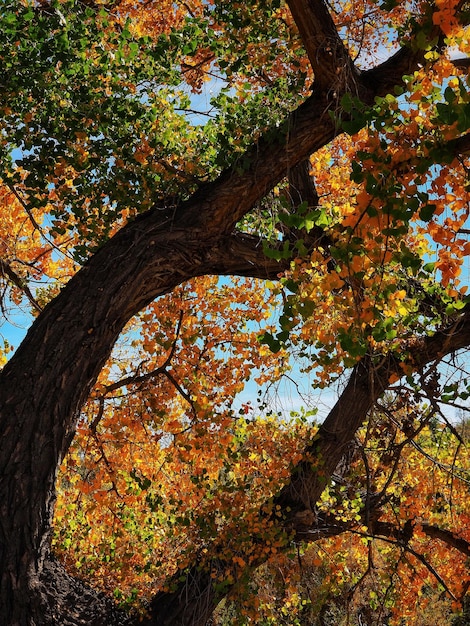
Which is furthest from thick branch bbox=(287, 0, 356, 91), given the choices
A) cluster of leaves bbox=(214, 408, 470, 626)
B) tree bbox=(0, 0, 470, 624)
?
cluster of leaves bbox=(214, 408, 470, 626)

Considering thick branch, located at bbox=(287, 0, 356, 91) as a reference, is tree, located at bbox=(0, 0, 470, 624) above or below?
below

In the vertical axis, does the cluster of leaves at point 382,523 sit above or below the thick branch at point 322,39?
below

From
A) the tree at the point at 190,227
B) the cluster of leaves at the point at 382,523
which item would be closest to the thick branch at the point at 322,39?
the tree at the point at 190,227

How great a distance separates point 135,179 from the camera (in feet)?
14.3

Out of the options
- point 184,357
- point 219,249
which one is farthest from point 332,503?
point 219,249

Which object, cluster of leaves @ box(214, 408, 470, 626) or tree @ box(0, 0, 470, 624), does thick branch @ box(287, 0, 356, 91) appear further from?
cluster of leaves @ box(214, 408, 470, 626)

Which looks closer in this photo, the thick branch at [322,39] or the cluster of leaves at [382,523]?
the thick branch at [322,39]

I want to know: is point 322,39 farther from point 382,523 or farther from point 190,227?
point 382,523

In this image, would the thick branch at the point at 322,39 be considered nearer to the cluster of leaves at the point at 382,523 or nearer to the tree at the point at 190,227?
the tree at the point at 190,227

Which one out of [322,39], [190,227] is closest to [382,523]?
[190,227]

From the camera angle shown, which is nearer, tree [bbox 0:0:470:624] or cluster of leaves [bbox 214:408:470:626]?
tree [bbox 0:0:470:624]

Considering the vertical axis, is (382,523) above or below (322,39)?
below

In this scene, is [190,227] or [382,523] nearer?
[190,227]

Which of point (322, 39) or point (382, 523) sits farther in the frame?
point (382, 523)
